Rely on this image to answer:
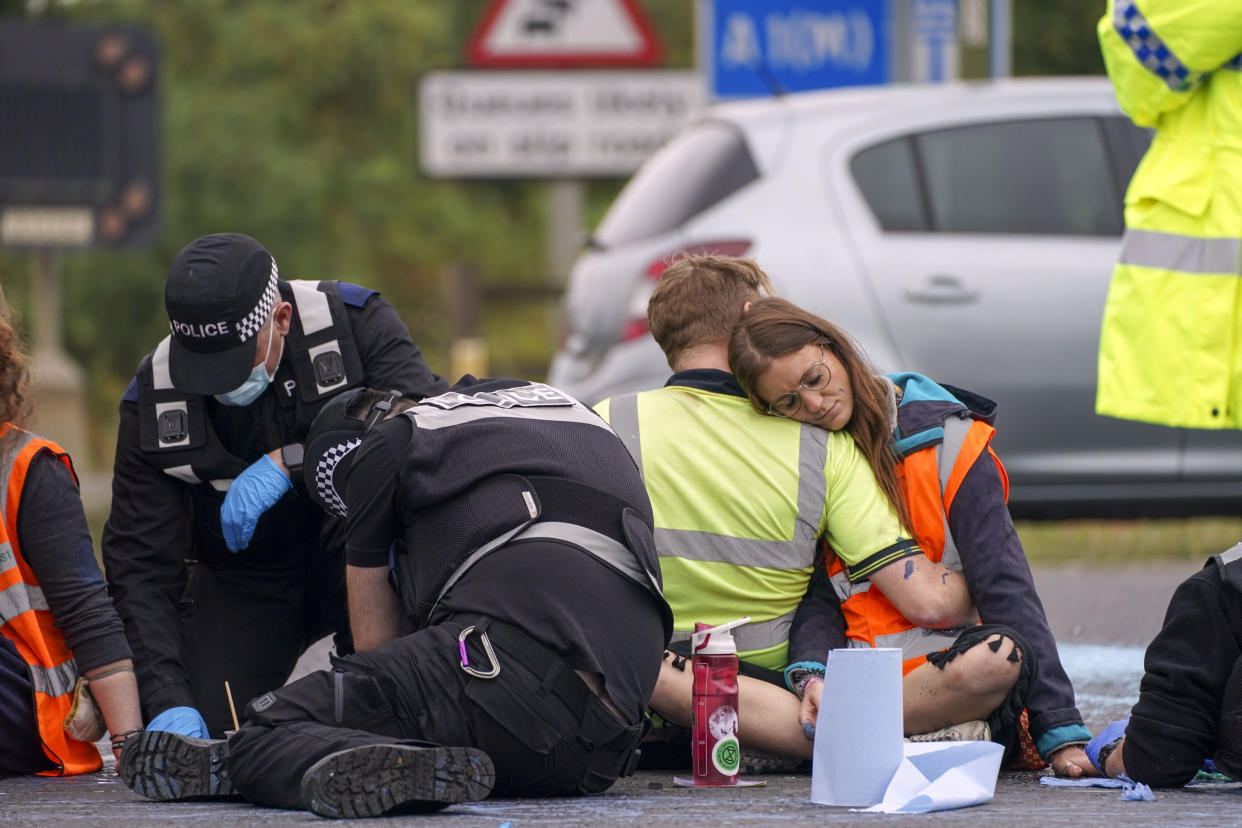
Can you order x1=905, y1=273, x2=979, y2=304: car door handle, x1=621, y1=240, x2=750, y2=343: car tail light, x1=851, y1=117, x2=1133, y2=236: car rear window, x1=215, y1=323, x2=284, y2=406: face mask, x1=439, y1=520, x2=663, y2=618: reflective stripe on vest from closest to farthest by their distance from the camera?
1. x1=439, y1=520, x2=663, y2=618: reflective stripe on vest
2. x1=215, y1=323, x2=284, y2=406: face mask
3. x1=621, y1=240, x2=750, y2=343: car tail light
4. x1=905, y1=273, x2=979, y2=304: car door handle
5. x1=851, y1=117, x2=1133, y2=236: car rear window

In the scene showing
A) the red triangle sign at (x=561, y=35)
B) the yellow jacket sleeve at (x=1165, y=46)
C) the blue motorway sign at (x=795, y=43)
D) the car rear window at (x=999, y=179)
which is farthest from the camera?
the red triangle sign at (x=561, y=35)

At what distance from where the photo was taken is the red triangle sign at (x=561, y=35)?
10.6m

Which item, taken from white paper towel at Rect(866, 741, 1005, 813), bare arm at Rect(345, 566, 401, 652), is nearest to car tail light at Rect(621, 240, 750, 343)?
bare arm at Rect(345, 566, 401, 652)

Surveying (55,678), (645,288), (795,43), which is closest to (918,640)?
(55,678)

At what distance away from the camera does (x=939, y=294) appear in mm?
7160

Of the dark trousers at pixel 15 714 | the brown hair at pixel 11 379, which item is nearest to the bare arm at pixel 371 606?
the dark trousers at pixel 15 714

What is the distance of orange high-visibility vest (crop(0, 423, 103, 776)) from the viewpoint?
13.5 feet

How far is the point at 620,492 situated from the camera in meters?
3.75

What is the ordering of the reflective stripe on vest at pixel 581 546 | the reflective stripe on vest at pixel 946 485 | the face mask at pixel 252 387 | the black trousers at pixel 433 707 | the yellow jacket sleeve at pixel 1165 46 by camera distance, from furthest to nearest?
the yellow jacket sleeve at pixel 1165 46 < the face mask at pixel 252 387 < the reflective stripe on vest at pixel 946 485 < the reflective stripe on vest at pixel 581 546 < the black trousers at pixel 433 707

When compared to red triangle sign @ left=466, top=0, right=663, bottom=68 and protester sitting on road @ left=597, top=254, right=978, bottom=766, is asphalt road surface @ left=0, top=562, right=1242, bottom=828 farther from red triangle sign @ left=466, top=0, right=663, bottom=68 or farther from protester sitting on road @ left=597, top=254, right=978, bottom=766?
red triangle sign @ left=466, top=0, right=663, bottom=68

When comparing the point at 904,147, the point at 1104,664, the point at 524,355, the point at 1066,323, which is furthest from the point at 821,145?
the point at 524,355

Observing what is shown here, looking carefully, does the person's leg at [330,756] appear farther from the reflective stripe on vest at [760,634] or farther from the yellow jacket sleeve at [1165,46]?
the yellow jacket sleeve at [1165,46]

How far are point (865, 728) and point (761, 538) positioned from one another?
0.58 m

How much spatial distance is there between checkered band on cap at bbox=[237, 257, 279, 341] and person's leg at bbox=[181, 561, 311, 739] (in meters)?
0.73
